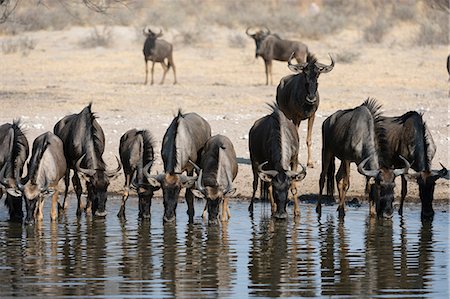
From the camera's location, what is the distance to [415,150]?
14.1m

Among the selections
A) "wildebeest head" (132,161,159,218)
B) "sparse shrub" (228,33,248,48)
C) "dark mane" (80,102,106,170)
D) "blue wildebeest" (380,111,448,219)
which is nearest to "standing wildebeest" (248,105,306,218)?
"blue wildebeest" (380,111,448,219)

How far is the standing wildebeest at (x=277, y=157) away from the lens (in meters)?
13.5

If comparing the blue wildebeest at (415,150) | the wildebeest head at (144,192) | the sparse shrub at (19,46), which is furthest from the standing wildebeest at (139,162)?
the sparse shrub at (19,46)

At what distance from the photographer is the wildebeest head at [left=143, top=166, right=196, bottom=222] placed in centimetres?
1327

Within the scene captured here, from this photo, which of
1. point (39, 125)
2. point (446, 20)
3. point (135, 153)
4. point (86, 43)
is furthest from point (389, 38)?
point (135, 153)

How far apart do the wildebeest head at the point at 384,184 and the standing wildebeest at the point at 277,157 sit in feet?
2.61

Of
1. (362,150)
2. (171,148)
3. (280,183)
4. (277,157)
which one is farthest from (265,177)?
(362,150)

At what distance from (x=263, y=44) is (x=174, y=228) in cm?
1969

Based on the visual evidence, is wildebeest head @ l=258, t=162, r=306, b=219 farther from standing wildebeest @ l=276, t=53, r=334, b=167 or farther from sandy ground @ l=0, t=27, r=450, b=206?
standing wildebeest @ l=276, t=53, r=334, b=167

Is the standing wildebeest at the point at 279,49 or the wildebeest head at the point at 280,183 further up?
the standing wildebeest at the point at 279,49

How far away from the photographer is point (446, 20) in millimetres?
45906

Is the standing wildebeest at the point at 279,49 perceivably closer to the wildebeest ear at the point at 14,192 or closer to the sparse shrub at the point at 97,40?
the sparse shrub at the point at 97,40

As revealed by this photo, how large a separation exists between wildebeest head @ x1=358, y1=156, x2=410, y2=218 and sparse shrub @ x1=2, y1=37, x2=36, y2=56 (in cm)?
2308

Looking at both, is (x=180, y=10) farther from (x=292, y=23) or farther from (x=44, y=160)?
(x=44, y=160)
